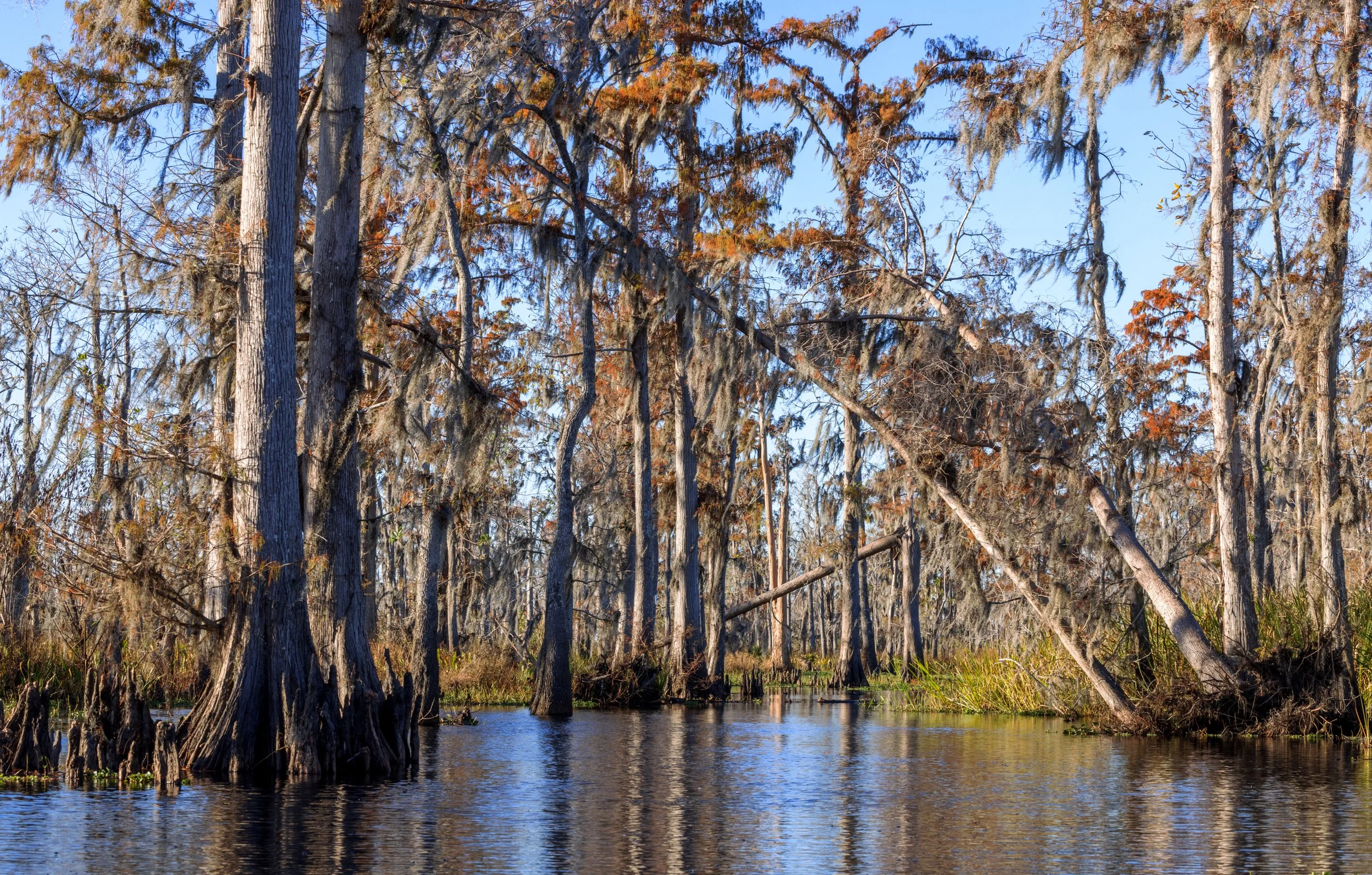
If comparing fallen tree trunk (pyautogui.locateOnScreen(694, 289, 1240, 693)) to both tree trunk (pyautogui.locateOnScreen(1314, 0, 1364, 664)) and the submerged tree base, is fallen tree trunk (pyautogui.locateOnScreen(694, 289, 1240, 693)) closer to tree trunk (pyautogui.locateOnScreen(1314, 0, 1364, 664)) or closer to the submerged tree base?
tree trunk (pyautogui.locateOnScreen(1314, 0, 1364, 664))

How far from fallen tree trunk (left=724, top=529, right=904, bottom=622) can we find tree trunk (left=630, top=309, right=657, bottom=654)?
168 cm

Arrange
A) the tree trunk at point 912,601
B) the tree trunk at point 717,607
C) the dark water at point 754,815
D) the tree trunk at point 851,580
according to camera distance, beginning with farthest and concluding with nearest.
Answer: the tree trunk at point 912,601
the tree trunk at point 851,580
the tree trunk at point 717,607
the dark water at point 754,815

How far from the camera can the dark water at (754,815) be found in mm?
7258

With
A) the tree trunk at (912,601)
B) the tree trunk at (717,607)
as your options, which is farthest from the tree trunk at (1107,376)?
the tree trunk at (912,601)

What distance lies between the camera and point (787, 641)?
38.0 m

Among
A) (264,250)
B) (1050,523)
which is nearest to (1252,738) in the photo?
(1050,523)

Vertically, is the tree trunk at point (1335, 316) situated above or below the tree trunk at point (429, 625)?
above

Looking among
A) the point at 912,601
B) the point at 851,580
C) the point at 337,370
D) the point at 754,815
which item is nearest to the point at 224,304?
the point at 337,370

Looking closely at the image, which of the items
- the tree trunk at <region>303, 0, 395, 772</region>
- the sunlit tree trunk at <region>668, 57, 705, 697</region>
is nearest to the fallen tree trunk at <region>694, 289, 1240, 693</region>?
the sunlit tree trunk at <region>668, 57, 705, 697</region>

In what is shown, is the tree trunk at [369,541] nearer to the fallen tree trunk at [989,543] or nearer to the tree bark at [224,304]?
the tree bark at [224,304]

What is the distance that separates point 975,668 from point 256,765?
47.5 feet

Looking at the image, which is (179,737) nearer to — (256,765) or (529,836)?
(256,765)

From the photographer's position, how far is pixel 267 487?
37.2ft

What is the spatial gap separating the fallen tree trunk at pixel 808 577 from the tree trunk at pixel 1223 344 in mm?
5445
